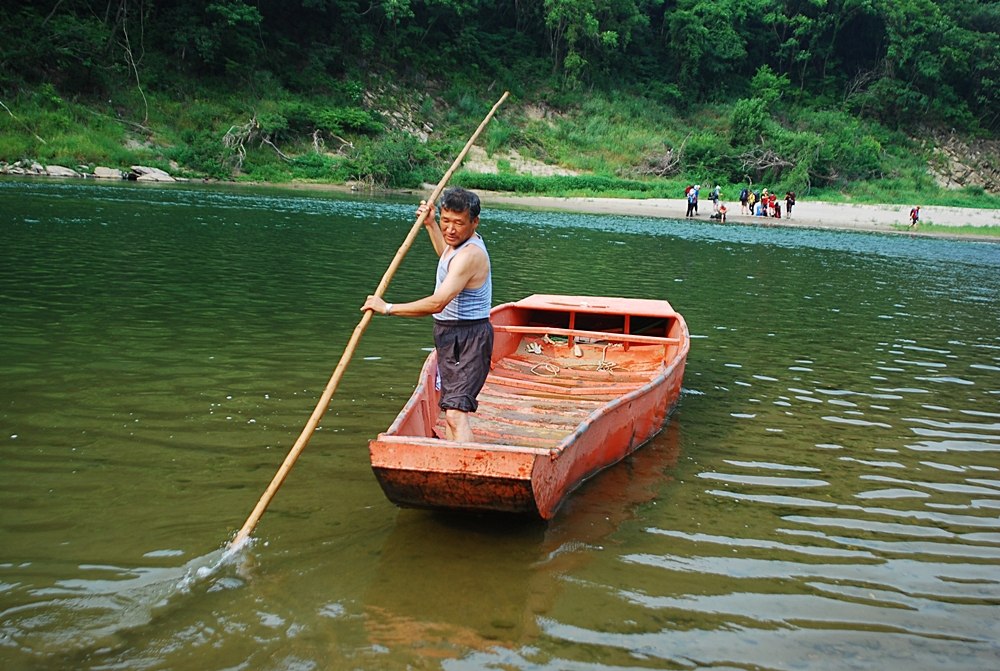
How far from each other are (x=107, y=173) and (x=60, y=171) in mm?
1590

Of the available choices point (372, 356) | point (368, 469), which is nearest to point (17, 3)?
point (372, 356)

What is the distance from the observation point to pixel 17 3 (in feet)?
106

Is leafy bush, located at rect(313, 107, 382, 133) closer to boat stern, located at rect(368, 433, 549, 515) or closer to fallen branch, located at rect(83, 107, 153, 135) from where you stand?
fallen branch, located at rect(83, 107, 153, 135)

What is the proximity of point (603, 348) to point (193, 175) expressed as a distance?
27.9 metres

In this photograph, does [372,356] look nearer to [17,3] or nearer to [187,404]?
[187,404]

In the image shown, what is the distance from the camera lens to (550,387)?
22.0 ft

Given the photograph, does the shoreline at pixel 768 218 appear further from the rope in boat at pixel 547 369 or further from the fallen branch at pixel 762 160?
the rope in boat at pixel 547 369

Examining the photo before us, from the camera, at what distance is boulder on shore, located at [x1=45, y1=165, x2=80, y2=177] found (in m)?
27.5

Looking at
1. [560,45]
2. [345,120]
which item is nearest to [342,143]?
[345,120]

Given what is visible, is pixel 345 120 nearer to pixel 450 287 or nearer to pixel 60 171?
pixel 60 171

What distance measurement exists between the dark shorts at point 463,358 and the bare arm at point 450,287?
9.4 inches

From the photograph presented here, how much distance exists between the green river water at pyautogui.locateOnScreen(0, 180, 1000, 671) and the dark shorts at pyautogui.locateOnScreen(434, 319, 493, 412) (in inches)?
27.0

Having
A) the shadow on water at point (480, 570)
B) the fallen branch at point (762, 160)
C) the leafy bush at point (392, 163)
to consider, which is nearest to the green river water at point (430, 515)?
the shadow on water at point (480, 570)

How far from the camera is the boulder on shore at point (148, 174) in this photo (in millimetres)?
29703
